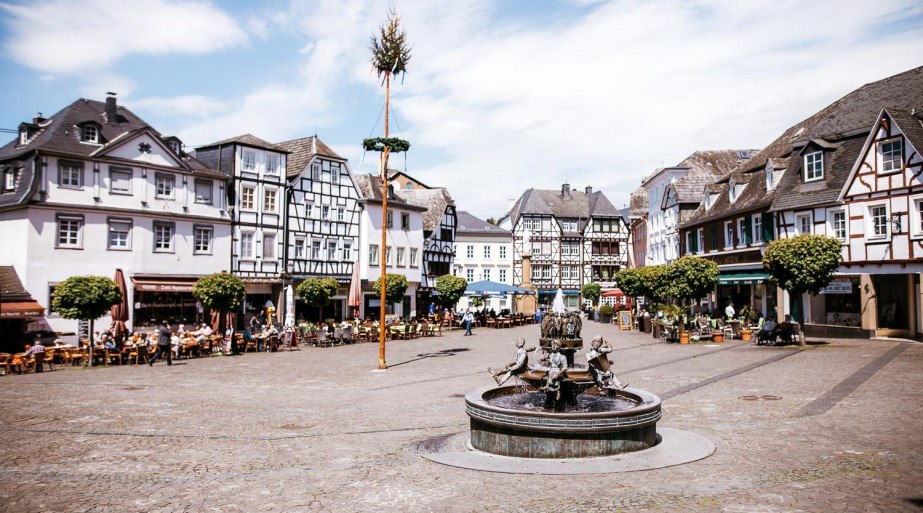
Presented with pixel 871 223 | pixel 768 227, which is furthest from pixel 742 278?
pixel 871 223

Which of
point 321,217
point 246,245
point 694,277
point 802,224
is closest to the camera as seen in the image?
point 694,277

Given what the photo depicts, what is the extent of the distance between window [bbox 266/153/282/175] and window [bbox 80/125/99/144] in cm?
949

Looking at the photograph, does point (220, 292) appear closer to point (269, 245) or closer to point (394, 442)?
point (269, 245)

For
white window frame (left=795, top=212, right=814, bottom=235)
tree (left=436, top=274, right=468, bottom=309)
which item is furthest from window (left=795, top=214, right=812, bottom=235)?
tree (left=436, top=274, right=468, bottom=309)

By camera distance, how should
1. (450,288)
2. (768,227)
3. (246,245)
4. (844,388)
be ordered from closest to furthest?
(844,388), (768,227), (246,245), (450,288)

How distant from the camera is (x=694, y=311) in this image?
38844mm

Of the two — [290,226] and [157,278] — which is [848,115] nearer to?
[290,226]

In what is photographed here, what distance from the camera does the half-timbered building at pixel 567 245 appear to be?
74.8 meters

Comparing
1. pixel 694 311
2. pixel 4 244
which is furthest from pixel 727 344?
pixel 4 244

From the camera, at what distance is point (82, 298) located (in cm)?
2328

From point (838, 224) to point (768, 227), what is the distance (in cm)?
416

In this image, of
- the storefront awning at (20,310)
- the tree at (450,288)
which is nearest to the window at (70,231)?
the storefront awning at (20,310)

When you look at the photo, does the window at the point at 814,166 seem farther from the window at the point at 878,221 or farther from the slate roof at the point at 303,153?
the slate roof at the point at 303,153

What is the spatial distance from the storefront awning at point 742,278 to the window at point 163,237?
3079cm
